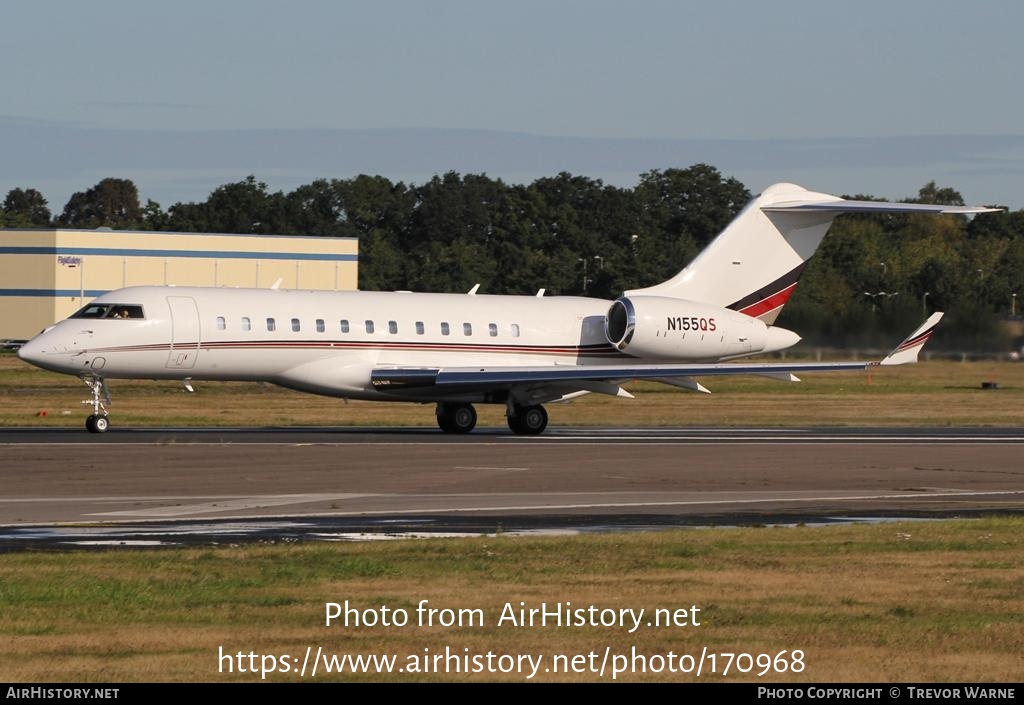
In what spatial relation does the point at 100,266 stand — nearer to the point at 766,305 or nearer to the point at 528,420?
the point at 766,305

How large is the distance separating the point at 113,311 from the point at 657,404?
77.4 ft

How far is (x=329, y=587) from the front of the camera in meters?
13.7

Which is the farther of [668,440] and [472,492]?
[668,440]

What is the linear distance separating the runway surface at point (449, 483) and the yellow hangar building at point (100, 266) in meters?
55.3

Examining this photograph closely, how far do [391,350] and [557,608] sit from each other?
81.5ft

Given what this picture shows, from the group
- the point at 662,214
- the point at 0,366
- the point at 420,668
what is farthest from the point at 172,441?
the point at 662,214

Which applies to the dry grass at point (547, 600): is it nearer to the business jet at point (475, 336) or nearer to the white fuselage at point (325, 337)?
the business jet at point (475, 336)

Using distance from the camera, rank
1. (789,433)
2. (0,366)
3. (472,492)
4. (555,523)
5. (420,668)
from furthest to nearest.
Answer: (0,366)
(789,433)
(472,492)
(555,523)
(420,668)

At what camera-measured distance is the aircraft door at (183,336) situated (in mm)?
35000

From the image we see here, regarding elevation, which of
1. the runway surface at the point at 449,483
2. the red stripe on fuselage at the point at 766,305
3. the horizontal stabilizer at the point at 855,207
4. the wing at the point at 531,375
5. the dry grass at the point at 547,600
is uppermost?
the horizontal stabilizer at the point at 855,207

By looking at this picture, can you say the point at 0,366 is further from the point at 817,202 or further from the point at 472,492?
the point at 472,492

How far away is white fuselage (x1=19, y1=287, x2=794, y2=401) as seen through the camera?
3472cm

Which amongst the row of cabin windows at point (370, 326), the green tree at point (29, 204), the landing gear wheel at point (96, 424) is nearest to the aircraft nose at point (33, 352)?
the landing gear wheel at point (96, 424)

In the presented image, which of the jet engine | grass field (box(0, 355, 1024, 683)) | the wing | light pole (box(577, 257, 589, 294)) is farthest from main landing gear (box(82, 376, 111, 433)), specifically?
light pole (box(577, 257, 589, 294))
